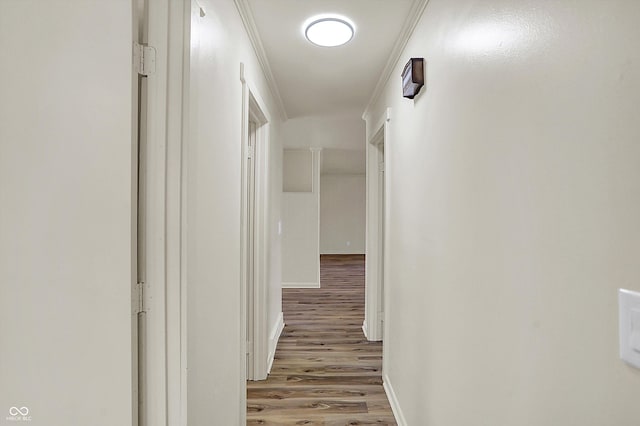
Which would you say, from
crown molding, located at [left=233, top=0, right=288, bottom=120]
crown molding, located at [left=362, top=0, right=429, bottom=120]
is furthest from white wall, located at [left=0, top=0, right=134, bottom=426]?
crown molding, located at [left=362, top=0, right=429, bottom=120]

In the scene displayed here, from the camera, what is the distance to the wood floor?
6.91 ft

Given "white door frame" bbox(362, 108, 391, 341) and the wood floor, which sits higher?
"white door frame" bbox(362, 108, 391, 341)

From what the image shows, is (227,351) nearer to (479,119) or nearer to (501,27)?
(479,119)

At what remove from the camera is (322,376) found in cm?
259

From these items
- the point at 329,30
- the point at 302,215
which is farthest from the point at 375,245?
the point at 302,215

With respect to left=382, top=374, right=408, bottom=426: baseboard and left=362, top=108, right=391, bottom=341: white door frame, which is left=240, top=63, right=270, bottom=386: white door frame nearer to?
left=382, top=374, right=408, bottom=426: baseboard

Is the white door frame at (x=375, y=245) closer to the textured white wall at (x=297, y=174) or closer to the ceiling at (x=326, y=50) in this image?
the ceiling at (x=326, y=50)

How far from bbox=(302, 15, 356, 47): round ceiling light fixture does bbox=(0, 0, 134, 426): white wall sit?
1.18 metres

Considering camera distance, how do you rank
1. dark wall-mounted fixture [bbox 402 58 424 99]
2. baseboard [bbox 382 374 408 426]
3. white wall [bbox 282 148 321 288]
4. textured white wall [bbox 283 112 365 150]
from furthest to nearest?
1. white wall [bbox 282 148 321 288]
2. textured white wall [bbox 283 112 365 150]
3. baseboard [bbox 382 374 408 426]
4. dark wall-mounted fixture [bbox 402 58 424 99]

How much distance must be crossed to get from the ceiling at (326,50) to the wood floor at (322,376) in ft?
7.76

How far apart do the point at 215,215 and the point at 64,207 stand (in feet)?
1.70

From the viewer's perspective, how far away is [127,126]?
87 centimetres

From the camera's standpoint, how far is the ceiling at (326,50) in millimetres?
1655

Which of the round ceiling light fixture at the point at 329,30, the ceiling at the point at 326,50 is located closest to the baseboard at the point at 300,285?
→ the ceiling at the point at 326,50
